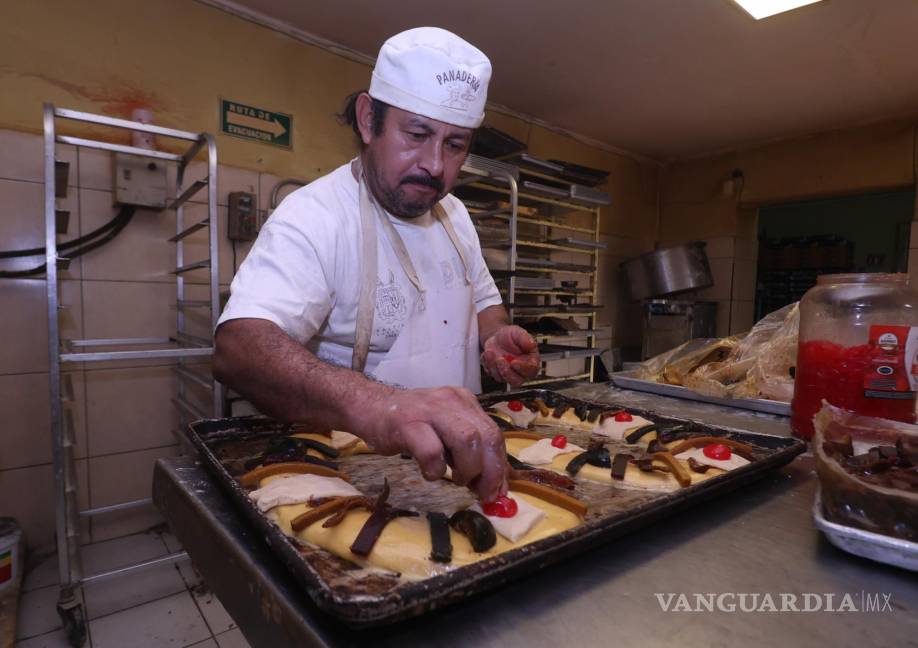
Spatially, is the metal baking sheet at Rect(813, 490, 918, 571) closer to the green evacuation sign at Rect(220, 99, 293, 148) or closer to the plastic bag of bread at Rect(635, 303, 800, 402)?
the plastic bag of bread at Rect(635, 303, 800, 402)

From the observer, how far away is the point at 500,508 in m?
0.64

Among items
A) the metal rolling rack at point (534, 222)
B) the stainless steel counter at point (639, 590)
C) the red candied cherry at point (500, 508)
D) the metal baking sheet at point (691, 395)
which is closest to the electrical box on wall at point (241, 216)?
the metal rolling rack at point (534, 222)

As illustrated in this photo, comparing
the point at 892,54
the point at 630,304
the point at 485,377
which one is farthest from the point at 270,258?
the point at 630,304

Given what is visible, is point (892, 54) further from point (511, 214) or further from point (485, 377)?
point (485, 377)

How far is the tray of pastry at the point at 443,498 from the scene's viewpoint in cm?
48

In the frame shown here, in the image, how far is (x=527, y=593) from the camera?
532 mm

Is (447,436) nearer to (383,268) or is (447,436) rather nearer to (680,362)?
(383,268)

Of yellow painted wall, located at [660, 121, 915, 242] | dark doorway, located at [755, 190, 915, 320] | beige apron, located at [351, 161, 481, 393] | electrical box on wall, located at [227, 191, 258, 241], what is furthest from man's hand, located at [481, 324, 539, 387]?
dark doorway, located at [755, 190, 915, 320]

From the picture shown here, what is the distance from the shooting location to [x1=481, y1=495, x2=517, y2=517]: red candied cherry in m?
0.64

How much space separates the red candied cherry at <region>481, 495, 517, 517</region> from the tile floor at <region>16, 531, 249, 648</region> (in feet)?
4.48

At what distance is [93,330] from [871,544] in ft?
8.67

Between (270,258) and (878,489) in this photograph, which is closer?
(878,489)

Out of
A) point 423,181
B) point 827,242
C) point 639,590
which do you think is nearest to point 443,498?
point 639,590

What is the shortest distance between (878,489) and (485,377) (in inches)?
103
